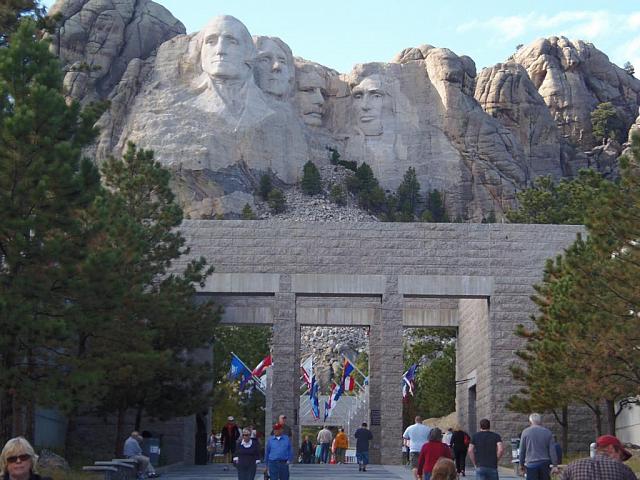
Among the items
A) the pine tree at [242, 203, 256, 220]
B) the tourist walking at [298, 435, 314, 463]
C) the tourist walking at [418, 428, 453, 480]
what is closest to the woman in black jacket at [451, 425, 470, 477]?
the tourist walking at [418, 428, 453, 480]

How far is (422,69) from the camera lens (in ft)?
302

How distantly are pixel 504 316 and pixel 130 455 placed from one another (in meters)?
10.8

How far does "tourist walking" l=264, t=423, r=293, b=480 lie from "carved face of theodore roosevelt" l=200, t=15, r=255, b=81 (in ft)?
231

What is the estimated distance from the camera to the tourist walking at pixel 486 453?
493 inches

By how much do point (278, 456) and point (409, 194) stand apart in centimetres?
7172

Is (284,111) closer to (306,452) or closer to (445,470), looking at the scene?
(306,452)

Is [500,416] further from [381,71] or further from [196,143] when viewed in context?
[381,71]

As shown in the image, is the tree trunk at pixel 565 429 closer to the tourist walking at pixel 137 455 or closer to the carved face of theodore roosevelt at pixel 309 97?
the tourist walking at pixel 137 455

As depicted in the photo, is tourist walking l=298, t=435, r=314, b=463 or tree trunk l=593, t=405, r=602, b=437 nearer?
tree trunk l=593, t=405, r=602, b=437

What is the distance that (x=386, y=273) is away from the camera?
27.7 meters

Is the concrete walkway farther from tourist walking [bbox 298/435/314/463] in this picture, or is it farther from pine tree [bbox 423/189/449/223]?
pine tree [bbox 423/189/449/223]

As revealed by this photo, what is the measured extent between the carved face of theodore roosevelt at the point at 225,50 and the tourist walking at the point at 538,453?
240 feet

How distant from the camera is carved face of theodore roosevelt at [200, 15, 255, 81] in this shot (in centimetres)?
8400

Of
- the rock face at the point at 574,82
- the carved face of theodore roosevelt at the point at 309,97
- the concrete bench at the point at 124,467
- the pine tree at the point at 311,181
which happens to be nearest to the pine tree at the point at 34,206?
the concrete bench at the point at 124,467
